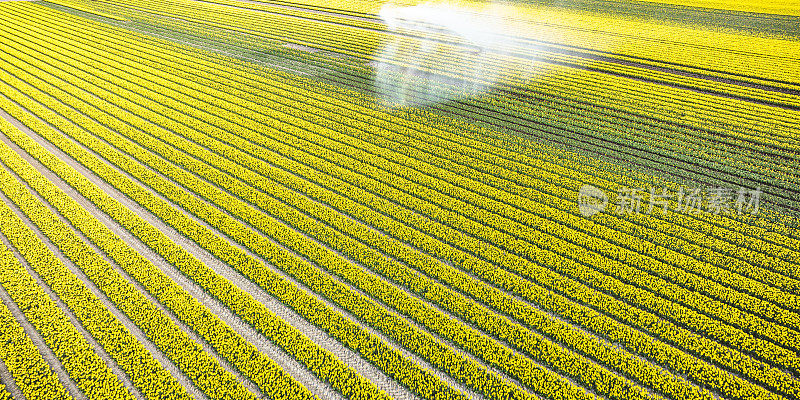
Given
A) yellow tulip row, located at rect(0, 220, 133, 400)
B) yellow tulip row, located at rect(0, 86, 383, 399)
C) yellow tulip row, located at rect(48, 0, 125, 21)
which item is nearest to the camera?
yellow tulip row, located at rect(0, 220, 133, 400)

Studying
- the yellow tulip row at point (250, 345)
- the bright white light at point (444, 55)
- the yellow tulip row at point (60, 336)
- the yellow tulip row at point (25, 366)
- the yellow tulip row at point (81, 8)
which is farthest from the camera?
the yellow tulip row at point (81, 8)

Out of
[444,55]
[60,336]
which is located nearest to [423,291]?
[60,336]

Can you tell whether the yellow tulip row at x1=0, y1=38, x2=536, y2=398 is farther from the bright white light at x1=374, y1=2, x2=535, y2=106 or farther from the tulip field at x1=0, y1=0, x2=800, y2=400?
the bright white light at x1=374, y1=2, x2=535, y2=106

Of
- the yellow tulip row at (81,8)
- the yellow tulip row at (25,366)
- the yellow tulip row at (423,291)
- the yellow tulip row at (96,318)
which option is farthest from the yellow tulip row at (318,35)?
the yellow tulip row at (25,366)

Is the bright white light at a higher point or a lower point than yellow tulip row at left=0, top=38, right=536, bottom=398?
higher

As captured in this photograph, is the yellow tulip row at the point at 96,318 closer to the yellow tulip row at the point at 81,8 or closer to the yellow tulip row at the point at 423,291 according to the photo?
the yellow tulip row at the point at 423,291

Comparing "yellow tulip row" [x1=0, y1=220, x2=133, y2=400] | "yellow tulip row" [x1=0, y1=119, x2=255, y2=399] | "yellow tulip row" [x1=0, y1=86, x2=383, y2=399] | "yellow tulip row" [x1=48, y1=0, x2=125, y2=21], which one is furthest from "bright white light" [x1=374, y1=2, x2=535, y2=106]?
Result: "yellow tulip row" [x1=48, y1=0, x2=125, y2=21]
